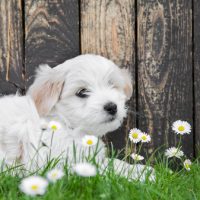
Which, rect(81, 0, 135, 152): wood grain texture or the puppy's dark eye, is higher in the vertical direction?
rect(81, 0, 135, 152): wood grain texture

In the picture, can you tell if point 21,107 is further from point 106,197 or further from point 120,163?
point 106,197

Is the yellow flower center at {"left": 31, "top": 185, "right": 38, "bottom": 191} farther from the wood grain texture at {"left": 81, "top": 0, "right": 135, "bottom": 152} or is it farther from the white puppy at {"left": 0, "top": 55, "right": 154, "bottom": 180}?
the wood grain texture at {"left": 81, "top": 0, "right": 135, "bottom": 152}

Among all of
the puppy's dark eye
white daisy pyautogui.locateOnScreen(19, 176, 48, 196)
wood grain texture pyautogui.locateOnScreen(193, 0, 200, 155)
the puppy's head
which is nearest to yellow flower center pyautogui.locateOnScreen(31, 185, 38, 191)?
white daisy pyautogui.locateOnScreen(19, 176, 48, 196)

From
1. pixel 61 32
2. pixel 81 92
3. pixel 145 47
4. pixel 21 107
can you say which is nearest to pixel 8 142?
pixel 21 107

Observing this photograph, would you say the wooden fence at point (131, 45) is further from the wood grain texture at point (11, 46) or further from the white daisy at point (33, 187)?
the white daisy at point (33, 187)

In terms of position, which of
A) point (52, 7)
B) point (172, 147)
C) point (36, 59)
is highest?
point (52, 7)

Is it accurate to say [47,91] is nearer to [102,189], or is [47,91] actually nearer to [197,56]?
[102,189]
